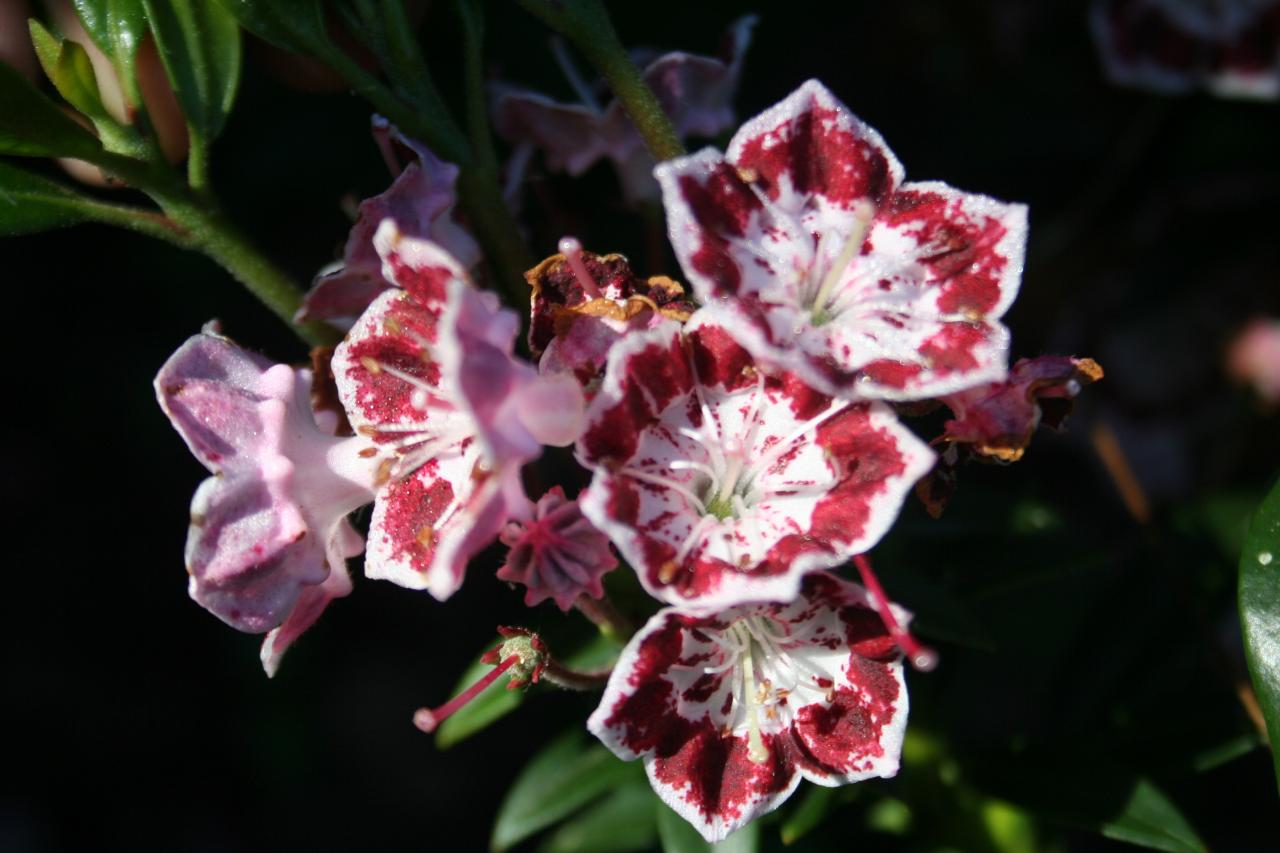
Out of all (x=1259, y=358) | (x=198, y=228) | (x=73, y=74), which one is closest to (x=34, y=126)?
(x=73, y=74)

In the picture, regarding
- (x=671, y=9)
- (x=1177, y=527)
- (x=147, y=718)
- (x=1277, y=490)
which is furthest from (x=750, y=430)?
(x=147, y=718)

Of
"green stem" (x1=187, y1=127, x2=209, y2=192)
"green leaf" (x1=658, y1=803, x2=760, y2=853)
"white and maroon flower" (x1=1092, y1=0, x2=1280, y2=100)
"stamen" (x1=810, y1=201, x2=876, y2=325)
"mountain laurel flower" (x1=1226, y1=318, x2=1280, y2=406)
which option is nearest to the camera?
"stamen" (x1=810, y1=201, x2=876, y2=325)

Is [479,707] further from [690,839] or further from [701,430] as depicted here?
[701,430]

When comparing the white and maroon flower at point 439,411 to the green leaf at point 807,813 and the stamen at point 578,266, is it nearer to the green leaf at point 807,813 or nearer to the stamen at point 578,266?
the stamen at point 578,266

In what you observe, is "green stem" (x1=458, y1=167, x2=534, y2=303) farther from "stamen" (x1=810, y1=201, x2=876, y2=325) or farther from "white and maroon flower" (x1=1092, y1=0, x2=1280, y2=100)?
"white and maroon flower" (x1=1092, y1=0, x2=1280, y2=100)

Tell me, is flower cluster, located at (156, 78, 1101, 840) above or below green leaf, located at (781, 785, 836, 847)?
above

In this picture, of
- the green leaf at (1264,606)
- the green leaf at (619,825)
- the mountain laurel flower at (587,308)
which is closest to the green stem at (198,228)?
the mountain laurel flower at (587,308)

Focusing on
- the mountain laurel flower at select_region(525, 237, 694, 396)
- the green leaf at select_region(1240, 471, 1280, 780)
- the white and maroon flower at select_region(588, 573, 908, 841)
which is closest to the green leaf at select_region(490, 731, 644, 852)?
the white and maroon flower at select_region(588, 573, 908, 841)
